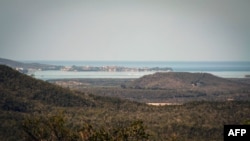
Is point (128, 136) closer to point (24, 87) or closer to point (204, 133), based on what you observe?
point (204, 133)

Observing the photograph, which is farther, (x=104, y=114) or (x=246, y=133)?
(x=104, y=114)

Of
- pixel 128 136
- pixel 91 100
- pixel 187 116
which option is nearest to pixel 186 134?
pixel 187 116

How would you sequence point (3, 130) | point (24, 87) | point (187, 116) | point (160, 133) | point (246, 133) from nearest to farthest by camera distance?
point (246, 133) < point (3, 130) < point (160, 133) < point (187, 116) < point (24, 87)

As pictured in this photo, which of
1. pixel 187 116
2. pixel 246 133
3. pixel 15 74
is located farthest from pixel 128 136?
pixel 15 74

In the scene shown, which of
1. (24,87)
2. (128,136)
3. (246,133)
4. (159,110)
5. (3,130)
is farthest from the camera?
(24,87)

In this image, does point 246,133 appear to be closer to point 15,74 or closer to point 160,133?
point 160,133

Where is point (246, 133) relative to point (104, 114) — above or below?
above
